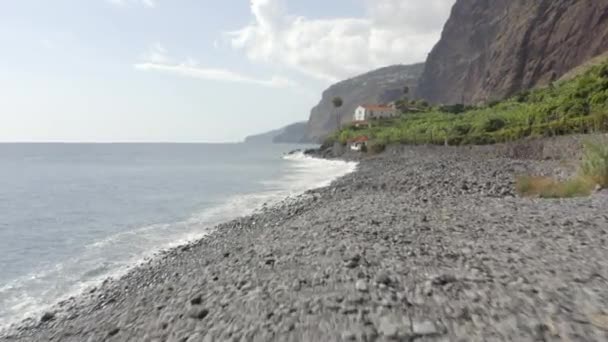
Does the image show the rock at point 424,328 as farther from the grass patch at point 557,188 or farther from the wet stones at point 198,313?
the grass patch at point 557,188

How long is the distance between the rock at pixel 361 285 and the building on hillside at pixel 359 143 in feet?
240

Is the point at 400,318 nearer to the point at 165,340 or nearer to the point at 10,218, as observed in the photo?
the point at 165,340

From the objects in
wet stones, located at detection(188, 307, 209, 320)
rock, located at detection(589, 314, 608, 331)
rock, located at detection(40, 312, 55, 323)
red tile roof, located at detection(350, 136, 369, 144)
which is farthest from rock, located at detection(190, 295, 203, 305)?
red tile roof, located at detection(350, 136, 369, 144)

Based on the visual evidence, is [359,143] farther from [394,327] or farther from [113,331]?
[394,327]

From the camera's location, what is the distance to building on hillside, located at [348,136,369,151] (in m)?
81.1

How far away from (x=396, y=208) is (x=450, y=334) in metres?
10.7

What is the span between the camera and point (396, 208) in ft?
51.4

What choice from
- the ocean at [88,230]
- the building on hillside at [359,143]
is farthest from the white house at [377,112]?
the ocean at [88,230]

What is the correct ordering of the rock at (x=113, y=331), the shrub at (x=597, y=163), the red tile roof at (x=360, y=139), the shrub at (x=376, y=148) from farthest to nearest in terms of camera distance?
the red tile roof at (x=360, y=139), the shrub at (x=376, y=148), the shrub at (x=597, y=163), the rock at (x=113, y=331)

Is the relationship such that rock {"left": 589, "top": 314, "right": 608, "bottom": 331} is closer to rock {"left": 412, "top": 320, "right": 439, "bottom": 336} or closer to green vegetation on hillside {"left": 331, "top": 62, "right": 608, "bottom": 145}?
rock {"left": 412, "top": 320, "right": 439, "bottom": 336}

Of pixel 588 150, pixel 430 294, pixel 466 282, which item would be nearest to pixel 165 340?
pixel 430 294

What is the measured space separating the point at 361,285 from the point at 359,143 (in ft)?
262

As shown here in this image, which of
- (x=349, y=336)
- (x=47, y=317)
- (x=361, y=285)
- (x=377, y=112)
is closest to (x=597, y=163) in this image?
(x=361, y=285)

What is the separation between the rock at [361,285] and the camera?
6.83 meters
